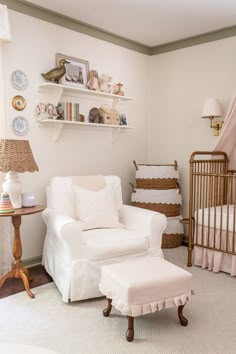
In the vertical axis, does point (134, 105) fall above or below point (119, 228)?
above

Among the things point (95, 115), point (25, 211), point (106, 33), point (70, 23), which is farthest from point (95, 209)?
point (106, 33)

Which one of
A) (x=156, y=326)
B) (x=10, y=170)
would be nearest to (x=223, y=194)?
(x=156, y=326)

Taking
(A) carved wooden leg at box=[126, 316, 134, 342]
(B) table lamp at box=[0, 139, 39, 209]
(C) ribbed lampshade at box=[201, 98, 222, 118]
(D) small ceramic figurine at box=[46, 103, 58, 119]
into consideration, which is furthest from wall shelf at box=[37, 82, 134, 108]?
(A) carved wooden leg at box=[126, 316, 134, 342]

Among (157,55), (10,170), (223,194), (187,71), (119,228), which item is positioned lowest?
(119,228)

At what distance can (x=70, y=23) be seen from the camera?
140 inches

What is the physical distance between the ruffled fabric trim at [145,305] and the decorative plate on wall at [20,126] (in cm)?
170

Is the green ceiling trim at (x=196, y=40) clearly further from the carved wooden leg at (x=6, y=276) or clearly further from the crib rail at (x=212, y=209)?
the carved wooden leg at (x=6, y=276)

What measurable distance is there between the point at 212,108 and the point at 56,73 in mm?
1646

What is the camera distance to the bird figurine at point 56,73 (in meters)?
3.32

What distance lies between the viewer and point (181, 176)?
14.0 ft

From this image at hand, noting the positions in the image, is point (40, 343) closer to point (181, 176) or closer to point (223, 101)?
point (181, 176)

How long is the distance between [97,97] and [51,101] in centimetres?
64

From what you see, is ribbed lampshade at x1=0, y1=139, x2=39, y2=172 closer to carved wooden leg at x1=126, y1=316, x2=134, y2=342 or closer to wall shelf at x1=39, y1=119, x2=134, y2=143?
wall shelf at x1=39, y1=119, x2=134, y2=143

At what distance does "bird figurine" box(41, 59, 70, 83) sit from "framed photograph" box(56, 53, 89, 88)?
0.07 meters
